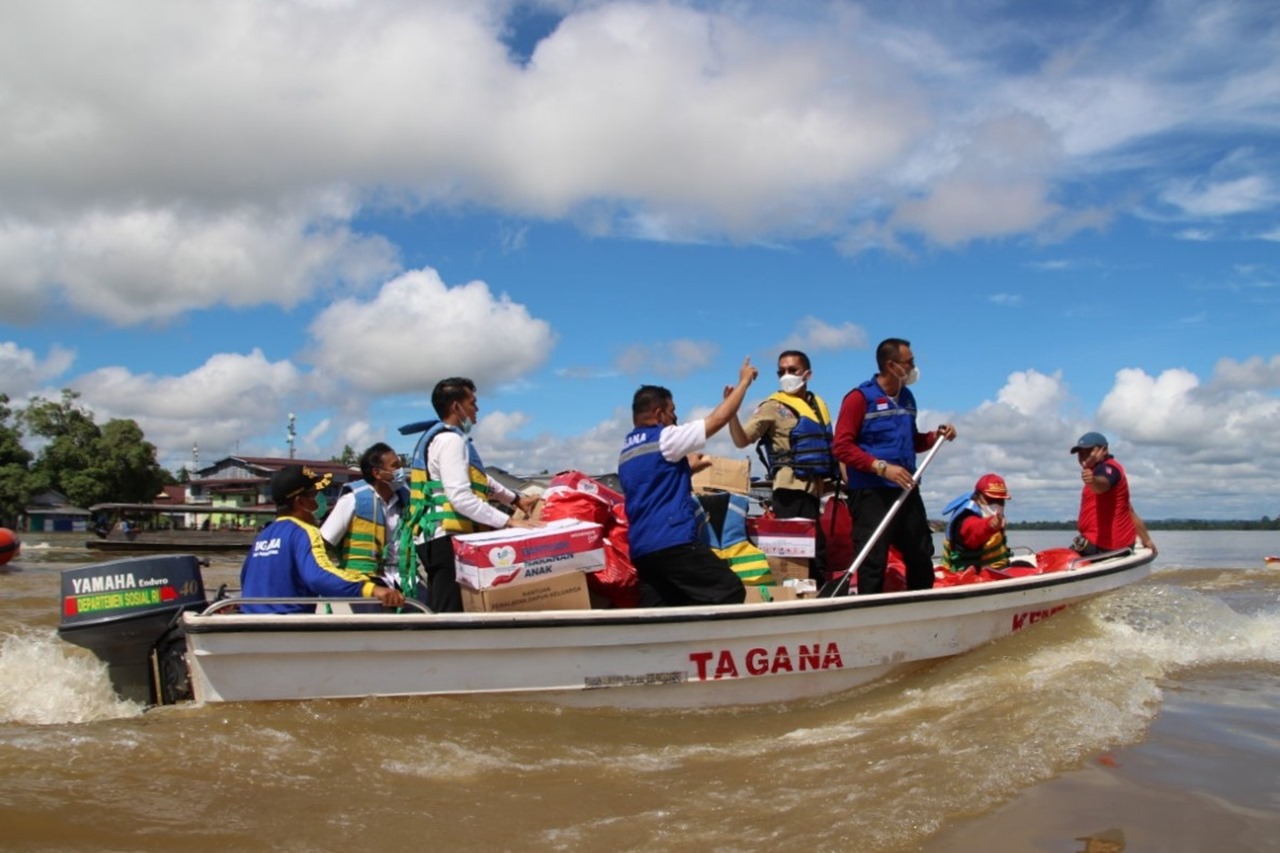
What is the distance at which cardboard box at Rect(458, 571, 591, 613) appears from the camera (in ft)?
16.4

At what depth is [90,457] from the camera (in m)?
66.4

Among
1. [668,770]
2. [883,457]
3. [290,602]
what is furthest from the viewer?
[883,457]

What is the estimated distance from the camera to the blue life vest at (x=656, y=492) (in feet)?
17.8

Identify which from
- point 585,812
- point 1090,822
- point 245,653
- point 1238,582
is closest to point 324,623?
point 245,653

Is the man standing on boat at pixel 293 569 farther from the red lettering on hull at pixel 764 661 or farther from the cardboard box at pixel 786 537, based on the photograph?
the cardboard box at pixel 786 537

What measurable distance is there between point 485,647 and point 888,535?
2.83 m

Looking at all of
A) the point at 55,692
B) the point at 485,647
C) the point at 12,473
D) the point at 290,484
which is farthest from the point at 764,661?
the point at 12,473

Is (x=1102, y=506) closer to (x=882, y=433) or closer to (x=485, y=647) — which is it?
(x=882, y=433)

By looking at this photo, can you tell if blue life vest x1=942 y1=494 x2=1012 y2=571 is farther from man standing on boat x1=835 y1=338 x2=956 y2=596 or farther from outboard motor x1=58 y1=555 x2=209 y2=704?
outboard motor x1=58 y1=555 x2=209 y2=704

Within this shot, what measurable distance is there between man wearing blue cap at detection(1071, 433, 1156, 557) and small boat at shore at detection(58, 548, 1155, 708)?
2.56 m

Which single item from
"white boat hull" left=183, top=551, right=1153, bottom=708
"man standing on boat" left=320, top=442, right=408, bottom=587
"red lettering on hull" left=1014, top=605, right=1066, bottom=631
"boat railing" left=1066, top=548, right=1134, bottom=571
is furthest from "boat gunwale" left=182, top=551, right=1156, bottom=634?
"boat railing" left=1066, top=548, right=1134, bottom=571

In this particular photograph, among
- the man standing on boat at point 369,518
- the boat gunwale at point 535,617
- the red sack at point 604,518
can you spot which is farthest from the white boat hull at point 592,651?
the man standing on boat at point 369,518

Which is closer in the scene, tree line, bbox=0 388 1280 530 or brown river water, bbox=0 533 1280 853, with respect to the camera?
brown river water, bbox=0 533 1280 853

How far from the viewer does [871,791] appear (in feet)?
12.6
